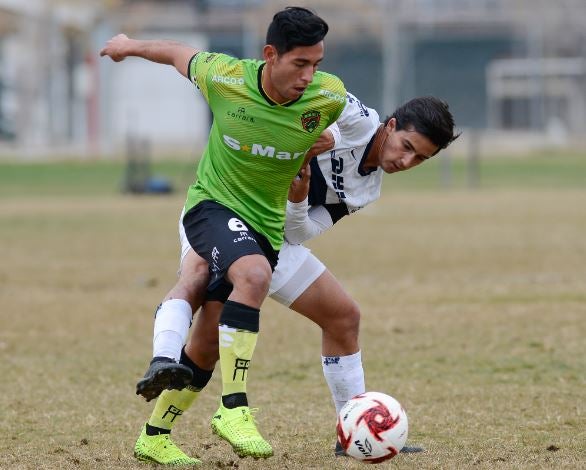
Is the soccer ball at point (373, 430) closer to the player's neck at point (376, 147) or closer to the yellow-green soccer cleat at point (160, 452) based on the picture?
the yellow-green soccer cleat at point (160, 452)

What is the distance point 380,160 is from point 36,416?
108 inches

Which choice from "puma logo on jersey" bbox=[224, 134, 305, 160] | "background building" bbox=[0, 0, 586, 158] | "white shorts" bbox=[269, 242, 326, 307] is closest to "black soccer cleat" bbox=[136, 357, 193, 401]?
"white shorts" bbox=[269, 242, 326, 307]

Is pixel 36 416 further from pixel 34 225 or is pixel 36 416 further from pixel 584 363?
pixel 34 225

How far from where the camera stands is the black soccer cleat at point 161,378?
16.5 feet

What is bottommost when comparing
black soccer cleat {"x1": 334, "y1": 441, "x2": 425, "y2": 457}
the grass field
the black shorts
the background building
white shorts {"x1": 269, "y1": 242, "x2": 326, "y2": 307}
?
the grass field

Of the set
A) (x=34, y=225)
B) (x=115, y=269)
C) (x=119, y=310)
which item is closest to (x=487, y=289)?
(x=119, y=310)

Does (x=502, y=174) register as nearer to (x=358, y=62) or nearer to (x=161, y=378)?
(x=358, y=62)

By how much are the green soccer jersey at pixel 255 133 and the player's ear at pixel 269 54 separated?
12 centimetres

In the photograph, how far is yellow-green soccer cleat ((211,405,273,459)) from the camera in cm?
513

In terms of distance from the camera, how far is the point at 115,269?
607 inches

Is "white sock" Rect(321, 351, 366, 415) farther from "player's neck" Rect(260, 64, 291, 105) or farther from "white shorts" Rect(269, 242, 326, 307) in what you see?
"player's neck" Rect(260, 64, 291, 105)

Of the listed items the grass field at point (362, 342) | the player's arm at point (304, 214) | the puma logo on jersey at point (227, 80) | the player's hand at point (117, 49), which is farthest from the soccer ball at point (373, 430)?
the player's hand at point (117, 49)

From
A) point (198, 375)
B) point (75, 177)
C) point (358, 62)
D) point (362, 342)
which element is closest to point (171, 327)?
point (198, 375)

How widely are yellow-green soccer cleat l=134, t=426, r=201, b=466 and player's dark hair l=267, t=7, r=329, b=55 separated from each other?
6.47 feet
